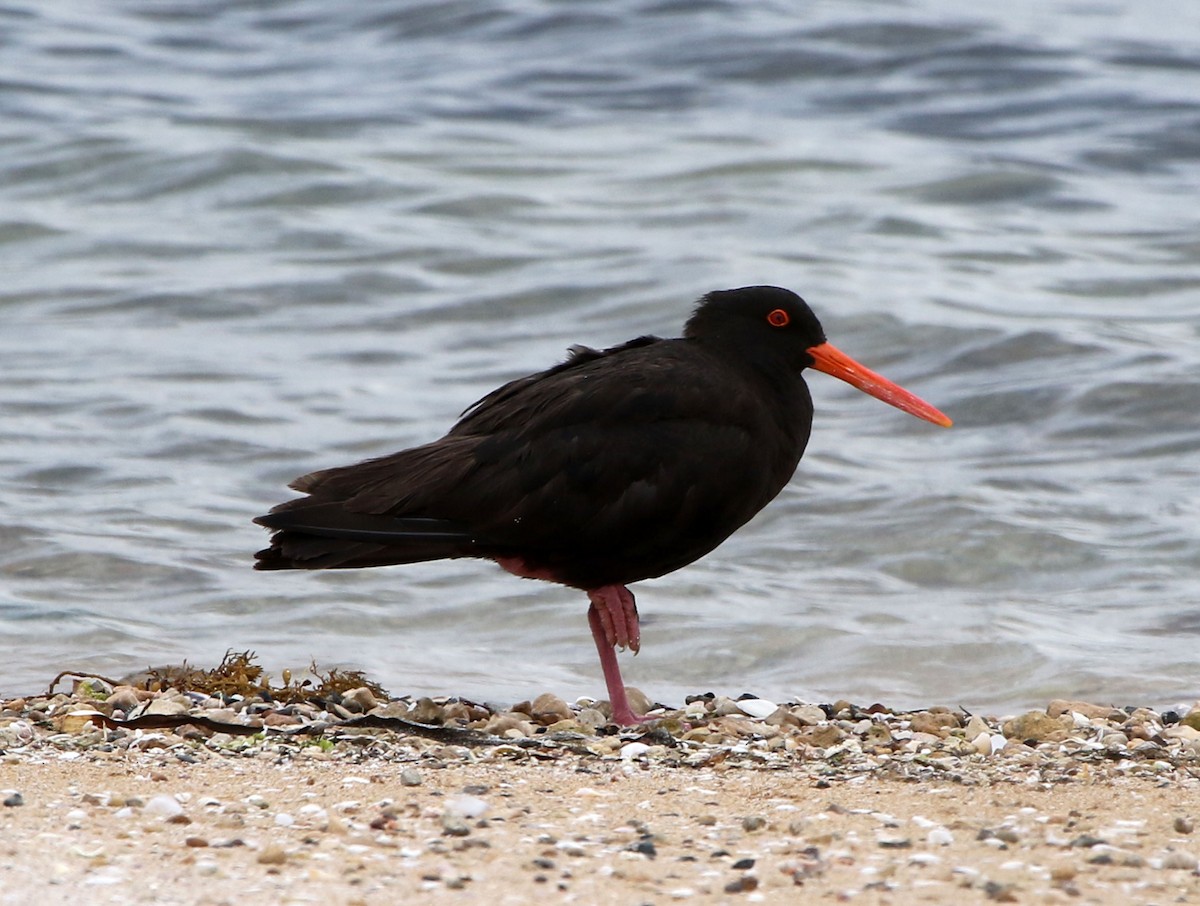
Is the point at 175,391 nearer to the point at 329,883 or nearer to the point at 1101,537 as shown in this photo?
the point at 1101,537

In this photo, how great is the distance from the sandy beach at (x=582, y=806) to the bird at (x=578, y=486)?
56 cm

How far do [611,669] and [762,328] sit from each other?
4.42 feet

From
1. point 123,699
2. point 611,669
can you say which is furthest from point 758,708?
point 123,699

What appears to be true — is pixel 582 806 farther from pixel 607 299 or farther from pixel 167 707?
pixel 607 299

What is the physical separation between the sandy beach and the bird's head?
128cm

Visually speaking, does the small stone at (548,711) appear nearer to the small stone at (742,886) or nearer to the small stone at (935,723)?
the small stone at (935,723)

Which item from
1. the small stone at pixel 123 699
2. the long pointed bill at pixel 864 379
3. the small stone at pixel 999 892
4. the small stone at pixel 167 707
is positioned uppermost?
the long pointed bill at pixel 864 379

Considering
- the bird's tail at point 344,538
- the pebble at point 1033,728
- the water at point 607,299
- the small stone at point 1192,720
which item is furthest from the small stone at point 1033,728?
the bird's tail at point 344,538

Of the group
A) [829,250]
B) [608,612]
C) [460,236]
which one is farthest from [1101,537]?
[460,236]

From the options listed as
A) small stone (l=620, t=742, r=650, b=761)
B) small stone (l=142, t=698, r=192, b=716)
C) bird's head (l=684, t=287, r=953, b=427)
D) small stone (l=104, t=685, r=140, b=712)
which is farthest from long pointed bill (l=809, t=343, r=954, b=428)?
small stone (l=104, t=685, r=140, b=712)

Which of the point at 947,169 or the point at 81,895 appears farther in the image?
the point at 947,169

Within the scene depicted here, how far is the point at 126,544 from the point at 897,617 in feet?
13.2

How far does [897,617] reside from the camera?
27.7 ft

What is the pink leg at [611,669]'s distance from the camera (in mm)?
6074
